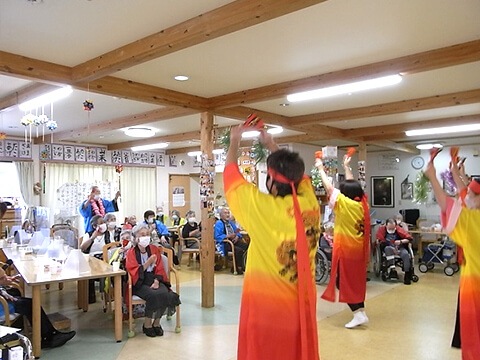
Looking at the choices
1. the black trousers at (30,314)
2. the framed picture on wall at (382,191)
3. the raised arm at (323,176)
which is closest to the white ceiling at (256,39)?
the raised arm at (323,176)

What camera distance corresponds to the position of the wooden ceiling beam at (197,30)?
245 cm

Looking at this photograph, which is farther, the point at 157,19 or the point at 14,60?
the point at 14,60

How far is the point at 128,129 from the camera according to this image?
7.31 metres

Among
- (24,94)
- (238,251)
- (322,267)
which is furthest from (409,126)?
(24,94)

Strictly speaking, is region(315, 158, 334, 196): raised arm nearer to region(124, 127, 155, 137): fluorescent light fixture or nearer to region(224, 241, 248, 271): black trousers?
region(224, 241, 248, 271): black trousers

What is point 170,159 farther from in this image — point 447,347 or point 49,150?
point 447,347

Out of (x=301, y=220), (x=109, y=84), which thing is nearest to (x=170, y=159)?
(x=109, y=84)

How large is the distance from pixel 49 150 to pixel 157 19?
752cm

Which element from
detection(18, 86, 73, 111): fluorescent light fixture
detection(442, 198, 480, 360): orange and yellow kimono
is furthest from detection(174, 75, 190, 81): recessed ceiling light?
detection(442, 198, 480, 360): orange and yellow kimono

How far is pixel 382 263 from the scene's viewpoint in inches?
277

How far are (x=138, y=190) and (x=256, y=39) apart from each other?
335 inches

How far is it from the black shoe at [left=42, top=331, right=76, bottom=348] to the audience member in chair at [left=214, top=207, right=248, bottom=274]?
3906 mm

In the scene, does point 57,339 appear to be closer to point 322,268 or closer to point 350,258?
point 350,258

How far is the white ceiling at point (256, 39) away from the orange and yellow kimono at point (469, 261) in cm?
134
